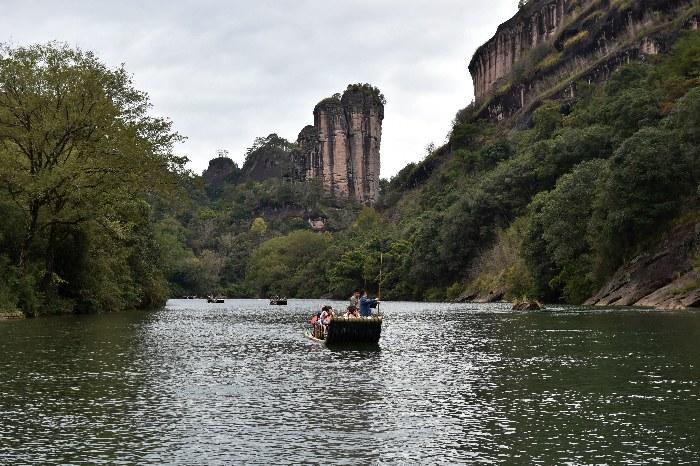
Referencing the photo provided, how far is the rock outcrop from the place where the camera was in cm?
6712

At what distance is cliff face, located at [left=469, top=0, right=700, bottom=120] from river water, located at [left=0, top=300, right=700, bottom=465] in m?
130

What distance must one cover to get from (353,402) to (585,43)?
549 ft

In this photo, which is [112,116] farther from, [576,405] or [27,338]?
[576,405]

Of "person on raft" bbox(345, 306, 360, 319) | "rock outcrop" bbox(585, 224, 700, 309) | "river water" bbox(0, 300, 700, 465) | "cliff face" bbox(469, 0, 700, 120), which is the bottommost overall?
"river water" bbox(0, 300, 700, 465)

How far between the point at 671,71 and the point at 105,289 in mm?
79260

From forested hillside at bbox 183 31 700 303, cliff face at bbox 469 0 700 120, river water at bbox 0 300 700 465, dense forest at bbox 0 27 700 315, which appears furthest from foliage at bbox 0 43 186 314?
cliff face at bbox 469 0 700 120

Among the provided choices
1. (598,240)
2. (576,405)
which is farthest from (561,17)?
(576,405)

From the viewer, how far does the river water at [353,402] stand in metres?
14.6

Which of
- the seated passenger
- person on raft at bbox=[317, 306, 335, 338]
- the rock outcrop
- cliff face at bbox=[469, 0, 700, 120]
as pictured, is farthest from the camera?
cliff face at bbox=[469, 0, 700, 120]

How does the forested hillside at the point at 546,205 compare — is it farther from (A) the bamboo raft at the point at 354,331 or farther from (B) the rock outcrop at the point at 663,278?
(A) the bamboo raft at the point at 354,331

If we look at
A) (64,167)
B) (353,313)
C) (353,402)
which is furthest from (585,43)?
(353,402)

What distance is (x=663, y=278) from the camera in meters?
72.8

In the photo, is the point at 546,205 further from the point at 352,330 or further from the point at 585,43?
the point at 585,43

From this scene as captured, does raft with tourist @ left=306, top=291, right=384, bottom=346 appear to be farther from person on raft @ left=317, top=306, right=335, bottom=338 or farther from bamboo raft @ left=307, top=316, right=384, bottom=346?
person on raft @ left=317, top=306, right=335, bottom=338
